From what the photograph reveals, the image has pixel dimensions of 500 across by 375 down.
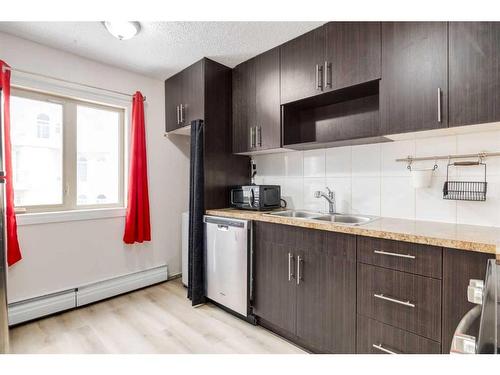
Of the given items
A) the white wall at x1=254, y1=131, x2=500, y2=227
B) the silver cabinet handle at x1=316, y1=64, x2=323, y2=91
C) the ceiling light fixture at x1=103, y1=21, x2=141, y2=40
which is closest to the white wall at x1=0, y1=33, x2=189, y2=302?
the ceiling light fixture at x1=103, y1=21, x2=141, y2=40

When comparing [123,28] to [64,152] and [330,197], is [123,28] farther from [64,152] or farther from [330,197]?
[330,197]

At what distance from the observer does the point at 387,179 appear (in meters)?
1.90

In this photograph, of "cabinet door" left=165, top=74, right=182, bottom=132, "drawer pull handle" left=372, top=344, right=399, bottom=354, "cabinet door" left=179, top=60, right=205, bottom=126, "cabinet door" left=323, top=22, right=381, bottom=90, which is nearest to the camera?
"drawer pull handle" left=372, top=344, right=399, bottom=354

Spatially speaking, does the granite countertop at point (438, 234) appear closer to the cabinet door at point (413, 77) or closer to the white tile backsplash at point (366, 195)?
the white tile backsplash at point (366, 195)

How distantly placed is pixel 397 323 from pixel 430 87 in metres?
1.32

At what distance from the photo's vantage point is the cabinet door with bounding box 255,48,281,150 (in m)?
2.20

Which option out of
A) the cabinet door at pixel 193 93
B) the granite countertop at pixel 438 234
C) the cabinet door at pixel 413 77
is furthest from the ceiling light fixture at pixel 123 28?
the granite countertop at pixel 438 234

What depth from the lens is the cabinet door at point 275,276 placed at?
181 centimetres

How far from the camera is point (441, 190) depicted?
1.68 metres

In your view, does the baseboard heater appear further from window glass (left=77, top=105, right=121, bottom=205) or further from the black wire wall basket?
the black wire wall basket

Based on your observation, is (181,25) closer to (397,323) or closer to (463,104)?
(463,104)

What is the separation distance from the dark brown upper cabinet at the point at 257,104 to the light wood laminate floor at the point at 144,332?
61.4 inches

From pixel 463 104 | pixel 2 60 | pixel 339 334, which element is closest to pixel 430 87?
pixel 463 104

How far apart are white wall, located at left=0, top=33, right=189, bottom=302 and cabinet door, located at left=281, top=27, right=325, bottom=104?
62.7 inches
